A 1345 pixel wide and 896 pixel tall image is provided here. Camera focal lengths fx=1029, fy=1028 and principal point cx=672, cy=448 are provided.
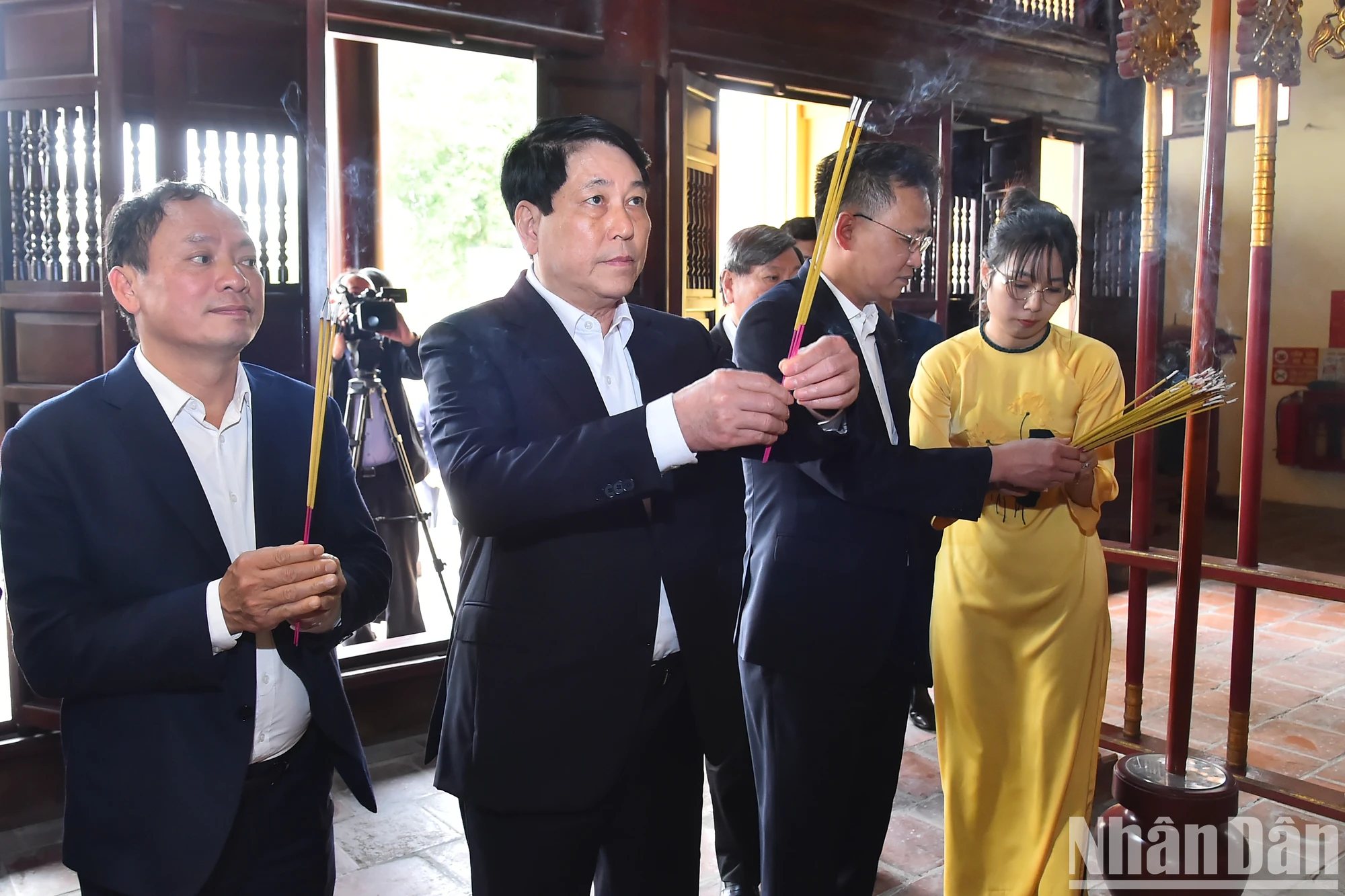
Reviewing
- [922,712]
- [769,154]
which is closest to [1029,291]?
[922,712]

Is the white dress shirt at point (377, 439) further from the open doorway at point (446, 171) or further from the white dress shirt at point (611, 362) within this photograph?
the open doorway at point (446, 171)

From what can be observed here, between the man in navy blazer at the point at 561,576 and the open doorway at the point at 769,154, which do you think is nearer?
the man in navy blazer at the point at 561,576

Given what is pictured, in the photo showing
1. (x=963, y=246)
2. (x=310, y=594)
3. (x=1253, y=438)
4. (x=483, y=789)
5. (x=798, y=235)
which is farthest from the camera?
(x=963, y=246)

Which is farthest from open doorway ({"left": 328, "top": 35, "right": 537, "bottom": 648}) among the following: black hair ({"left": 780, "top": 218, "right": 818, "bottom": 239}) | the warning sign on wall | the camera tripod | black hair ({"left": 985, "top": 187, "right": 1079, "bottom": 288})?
black hair ({"left": 985, "top": 187, "right": 1079, "bottom": 288})

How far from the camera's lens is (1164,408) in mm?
1865

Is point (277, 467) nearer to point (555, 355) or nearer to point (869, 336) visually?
point (555, 355)

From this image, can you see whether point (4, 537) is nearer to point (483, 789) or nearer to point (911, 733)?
point (483, 789)

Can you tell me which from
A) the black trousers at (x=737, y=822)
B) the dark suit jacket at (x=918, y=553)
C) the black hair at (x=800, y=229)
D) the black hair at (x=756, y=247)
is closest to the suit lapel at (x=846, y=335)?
the dark suit jacket at (x=918, y=553)

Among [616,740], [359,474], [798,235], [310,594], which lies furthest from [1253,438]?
[359,474]

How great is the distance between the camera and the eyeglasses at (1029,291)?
6.82ft

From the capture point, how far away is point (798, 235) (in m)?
3.40

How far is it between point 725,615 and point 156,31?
8.04 feet

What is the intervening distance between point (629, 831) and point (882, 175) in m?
1.21

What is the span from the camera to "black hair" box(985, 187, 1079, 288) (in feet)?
6.75
